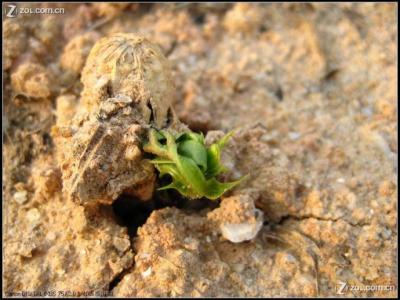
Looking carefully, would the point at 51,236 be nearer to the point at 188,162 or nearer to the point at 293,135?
the point at 188,162

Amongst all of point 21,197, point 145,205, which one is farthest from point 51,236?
point 145,205

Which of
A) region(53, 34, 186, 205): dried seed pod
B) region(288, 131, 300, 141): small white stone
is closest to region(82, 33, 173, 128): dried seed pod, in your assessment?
region(53, 34, 186, 205): dried seed pod

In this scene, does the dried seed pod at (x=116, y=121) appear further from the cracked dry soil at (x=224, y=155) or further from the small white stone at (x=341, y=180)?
the small white stone at (x=341, y=180)

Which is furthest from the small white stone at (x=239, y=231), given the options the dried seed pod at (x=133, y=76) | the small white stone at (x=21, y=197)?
the small white stone at (x=21, y=197)

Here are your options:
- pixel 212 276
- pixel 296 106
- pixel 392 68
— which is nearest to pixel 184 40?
pixel 296 106

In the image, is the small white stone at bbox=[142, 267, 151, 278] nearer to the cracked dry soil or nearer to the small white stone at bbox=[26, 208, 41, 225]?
the cracked dry soil
